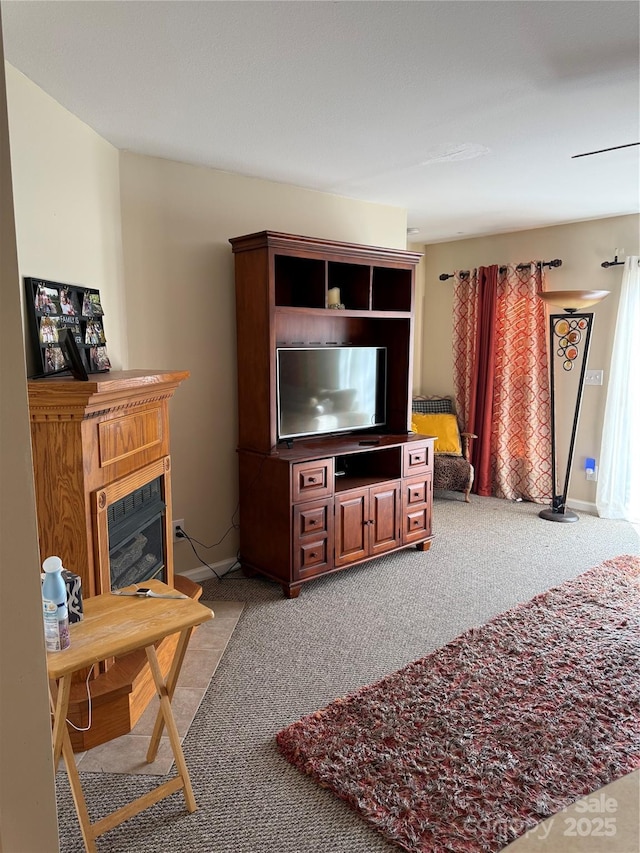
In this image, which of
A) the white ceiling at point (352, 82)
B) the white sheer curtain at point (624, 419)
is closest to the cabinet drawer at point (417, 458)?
the white ceiling at point (352, 82)

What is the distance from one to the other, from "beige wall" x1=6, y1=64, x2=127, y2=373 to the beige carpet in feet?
4.86

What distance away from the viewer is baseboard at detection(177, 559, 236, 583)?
3748mm

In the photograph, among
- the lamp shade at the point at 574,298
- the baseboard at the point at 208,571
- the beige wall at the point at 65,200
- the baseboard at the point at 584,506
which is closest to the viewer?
the beige wall at the point at 65,200

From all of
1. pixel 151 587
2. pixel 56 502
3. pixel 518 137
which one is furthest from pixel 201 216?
pixel 151 587

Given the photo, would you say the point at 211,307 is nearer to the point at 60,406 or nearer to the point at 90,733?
the point at 60,406

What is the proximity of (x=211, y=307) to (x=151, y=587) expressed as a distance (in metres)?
2.03

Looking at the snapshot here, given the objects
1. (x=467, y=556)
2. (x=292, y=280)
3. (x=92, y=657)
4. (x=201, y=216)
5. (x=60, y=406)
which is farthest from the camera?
(x=467, y=556)

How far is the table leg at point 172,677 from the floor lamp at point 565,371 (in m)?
3.87

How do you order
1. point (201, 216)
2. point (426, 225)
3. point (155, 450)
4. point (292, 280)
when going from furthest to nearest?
point (426, 225), point (292, 280), point (201, 216), point (155, 450)

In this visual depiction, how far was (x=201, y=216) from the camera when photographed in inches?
140

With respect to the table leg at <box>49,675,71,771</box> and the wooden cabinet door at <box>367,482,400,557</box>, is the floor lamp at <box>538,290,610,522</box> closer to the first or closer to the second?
the wooden cabinet door at <box>367,482,400,557</box>

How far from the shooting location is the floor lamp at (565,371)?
5.11 metres

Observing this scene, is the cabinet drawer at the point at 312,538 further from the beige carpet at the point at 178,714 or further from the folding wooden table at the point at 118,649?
the folding wooden table at the point at 118,649

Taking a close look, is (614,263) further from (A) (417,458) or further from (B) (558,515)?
(A) (417,458)
